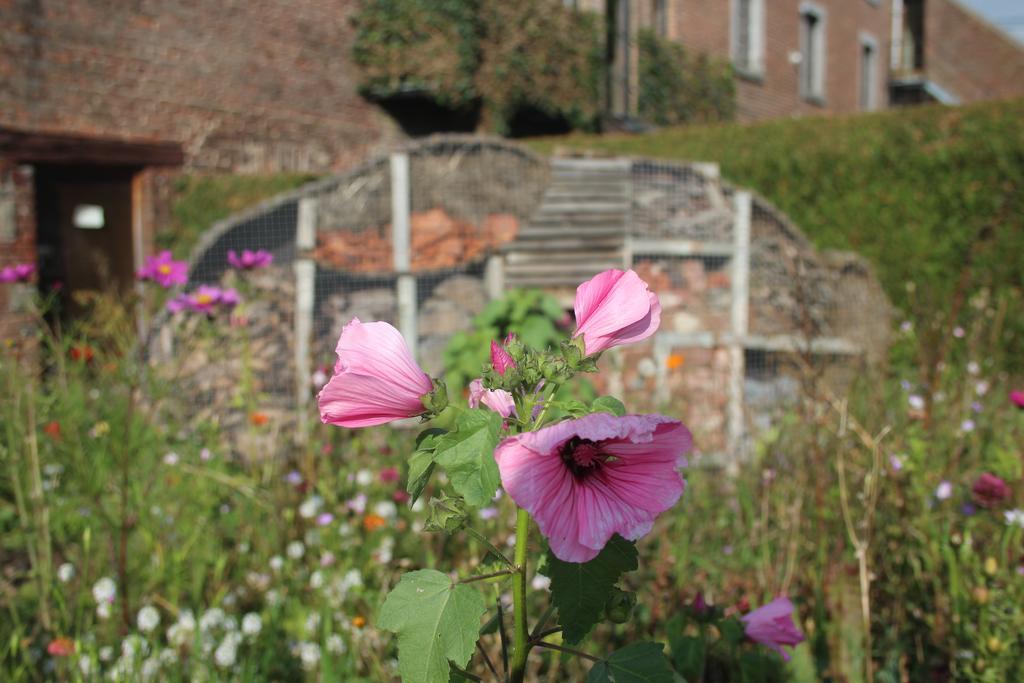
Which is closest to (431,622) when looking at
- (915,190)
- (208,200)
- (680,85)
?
(915,190)

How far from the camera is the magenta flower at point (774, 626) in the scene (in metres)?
1.35

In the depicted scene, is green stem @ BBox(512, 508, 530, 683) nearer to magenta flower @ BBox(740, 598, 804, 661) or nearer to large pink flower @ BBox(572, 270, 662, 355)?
large pink flower @ BBox(572, 270, 662, 355)

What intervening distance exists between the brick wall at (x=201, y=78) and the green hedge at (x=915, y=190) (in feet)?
16.6

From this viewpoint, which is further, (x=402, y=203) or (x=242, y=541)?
(x=402, y=203)

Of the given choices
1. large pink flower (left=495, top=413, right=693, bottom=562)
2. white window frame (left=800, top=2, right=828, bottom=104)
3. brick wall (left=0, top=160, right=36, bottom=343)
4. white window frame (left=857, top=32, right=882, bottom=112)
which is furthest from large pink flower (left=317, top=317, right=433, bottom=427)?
white window frame (left=857, top=32, right=882, bottom=112)

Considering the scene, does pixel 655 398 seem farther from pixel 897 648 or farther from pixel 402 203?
pixel 897 648

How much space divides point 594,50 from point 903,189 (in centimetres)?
598

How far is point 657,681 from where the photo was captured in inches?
36.9

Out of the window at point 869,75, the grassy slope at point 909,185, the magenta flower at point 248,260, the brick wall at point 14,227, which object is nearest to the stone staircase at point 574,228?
the magenta flower at point 248,260

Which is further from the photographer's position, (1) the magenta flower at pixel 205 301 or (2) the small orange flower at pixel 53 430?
(2) the small orange flower at pixel 53 430

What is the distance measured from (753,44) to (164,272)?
15064 mm

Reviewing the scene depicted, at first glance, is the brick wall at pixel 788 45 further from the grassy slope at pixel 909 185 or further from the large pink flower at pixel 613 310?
the large pink flower at pixel 613 310

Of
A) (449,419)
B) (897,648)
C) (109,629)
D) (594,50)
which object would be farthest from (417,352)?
(594,50)

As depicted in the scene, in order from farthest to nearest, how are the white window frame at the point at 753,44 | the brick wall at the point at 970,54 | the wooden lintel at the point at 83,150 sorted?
the brick wall at the point at 970,54 < the white window frame at the point at 753,44 < the wooden lintel at the point at 83,150
